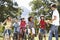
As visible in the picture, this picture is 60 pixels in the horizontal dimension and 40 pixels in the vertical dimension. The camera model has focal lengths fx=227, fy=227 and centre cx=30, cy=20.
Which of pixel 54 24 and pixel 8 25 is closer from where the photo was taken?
pixel 54 24

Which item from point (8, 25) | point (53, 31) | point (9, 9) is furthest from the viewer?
point (9, 9)

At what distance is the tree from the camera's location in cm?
725

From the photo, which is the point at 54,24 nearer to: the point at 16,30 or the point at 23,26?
the point at 23,26

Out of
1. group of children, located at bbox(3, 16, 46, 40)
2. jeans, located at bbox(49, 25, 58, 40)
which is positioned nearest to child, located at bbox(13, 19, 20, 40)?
group of children, located at bbox(3, 16, 46, 40)

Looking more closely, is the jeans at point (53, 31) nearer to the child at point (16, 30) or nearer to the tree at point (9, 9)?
the child at point (16, 30)

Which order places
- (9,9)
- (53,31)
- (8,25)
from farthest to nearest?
1. (9,9)
2. (8,25)
3. (53,31)

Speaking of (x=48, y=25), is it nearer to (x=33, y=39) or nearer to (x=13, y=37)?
(x=33, y=39)

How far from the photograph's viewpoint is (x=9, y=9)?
287 inches

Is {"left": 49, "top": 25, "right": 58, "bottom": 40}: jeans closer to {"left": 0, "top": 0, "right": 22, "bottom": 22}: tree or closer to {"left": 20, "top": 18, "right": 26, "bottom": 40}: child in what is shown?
{"left": 20, "top": 18, "right": 26, "bottom": 40}: child

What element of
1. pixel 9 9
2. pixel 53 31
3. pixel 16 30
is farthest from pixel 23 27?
pixel 53 31

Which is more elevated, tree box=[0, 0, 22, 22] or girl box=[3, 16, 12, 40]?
tree box=[0, 0, 22, 22]

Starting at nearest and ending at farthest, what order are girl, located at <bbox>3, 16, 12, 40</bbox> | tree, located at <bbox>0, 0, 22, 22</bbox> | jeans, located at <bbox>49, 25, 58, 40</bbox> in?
jeans, located at <bbox>49, 25, 58, 40</bbox>
girl, located at <bbox>3, 16, 12, 40</bbox>
tree, located at <bbox>0, 0, 22, 22</bbox>

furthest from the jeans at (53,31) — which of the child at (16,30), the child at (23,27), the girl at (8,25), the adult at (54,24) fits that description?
the girl at (8,25)

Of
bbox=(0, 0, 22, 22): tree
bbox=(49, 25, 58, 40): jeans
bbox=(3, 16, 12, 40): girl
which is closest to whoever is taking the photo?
bbox=(49, 25, 58, 40): jeans
